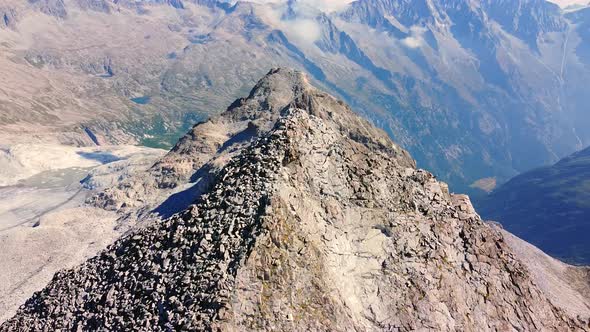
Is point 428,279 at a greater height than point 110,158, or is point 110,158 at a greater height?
point 428,279

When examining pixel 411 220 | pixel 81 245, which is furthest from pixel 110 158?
pixel 411 220

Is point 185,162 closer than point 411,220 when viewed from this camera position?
No

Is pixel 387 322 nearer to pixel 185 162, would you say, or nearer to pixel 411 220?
pixel 411 220

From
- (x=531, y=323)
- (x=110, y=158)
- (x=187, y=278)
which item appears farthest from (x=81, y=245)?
(x=110, y=158)

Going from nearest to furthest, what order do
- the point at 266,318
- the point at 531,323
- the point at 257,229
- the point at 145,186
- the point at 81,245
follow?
the point at 266,318, the point at 257,229, the point at 531,323, the point at 81,245, the point at 145,186

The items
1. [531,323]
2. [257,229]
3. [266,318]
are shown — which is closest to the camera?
[266,318]

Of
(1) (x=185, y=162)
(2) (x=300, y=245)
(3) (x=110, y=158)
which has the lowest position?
(3) (x=110, y=158)
